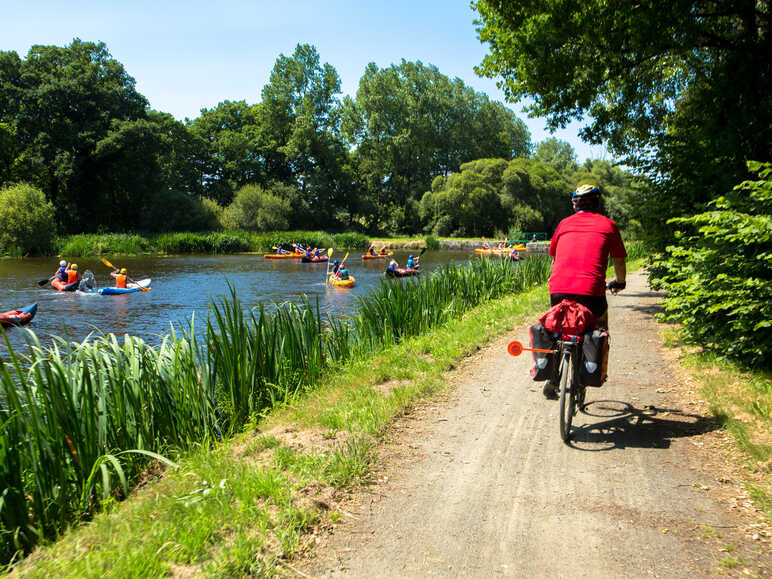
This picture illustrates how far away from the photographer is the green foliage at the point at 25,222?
36.7 m

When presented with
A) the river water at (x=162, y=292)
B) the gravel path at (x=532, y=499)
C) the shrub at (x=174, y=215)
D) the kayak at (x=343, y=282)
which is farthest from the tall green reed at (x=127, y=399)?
the shrub at (x=174, y=215)

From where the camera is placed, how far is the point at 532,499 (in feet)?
11.6

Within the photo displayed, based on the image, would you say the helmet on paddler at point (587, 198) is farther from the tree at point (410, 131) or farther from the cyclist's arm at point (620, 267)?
the tree at point (410, 131)

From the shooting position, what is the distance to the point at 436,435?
4.72 meters

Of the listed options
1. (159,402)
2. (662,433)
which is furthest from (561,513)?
(159,402)

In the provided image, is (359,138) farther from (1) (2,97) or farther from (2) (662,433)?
(2) (662,433)

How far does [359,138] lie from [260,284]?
56.1 meters

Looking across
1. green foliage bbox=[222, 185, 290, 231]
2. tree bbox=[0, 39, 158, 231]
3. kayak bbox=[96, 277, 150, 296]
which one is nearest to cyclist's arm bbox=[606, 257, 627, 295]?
kayak bbox=[96, 277, 150, 296]

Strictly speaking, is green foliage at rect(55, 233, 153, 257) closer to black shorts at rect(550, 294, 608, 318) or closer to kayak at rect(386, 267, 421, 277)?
kayak at rect(386, 267, 421, 277)

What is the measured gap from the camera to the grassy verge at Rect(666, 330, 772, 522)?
3740mm

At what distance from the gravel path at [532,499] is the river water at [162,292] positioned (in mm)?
5773

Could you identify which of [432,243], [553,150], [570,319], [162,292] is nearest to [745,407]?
[570,319]

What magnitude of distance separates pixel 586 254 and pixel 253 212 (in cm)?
5483

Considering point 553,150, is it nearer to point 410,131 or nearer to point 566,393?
point 410,131
